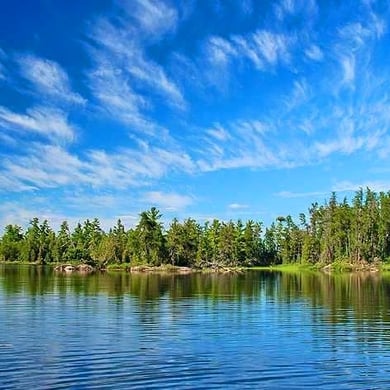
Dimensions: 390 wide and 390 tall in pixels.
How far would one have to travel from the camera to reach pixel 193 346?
32.4 m

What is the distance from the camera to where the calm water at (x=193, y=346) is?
80.3ft

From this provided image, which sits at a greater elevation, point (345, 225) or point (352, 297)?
point (345, 225)

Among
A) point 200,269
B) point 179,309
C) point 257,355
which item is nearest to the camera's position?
point 257,355

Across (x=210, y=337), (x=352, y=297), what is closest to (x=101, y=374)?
(x=210, y=337)

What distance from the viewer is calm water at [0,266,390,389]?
24484mm

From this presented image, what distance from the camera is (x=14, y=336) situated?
35.5 m

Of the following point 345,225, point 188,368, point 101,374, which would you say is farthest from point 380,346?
point 345,225

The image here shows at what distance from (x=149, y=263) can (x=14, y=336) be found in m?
151

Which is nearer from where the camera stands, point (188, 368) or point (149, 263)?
point (188, 368)

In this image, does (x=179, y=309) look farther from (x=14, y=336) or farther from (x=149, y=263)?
(x=149, y=263)

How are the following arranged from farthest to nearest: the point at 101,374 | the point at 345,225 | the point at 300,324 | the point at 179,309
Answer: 1. the point at 345,225
2. the point at 179,309
3. the point at 300,324
4. the point at 101,374

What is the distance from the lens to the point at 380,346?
3256 cm

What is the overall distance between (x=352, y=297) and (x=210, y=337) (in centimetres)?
3717

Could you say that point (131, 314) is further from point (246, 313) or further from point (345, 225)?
point (345, 225)
